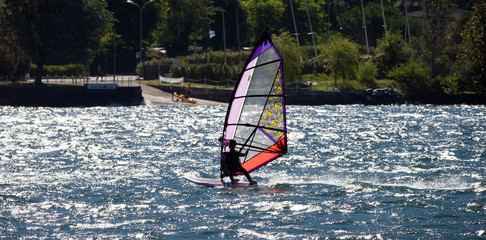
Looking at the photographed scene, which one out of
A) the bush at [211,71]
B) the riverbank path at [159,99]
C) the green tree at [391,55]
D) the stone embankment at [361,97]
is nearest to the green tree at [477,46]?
the stone embankment at [361,97]

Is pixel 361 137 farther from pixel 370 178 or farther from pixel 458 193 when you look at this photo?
pixel 458 193

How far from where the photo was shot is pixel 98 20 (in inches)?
2584

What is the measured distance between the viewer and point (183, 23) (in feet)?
335

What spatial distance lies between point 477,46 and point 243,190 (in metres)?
49.3

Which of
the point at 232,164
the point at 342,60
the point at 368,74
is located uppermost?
the point at 342,60

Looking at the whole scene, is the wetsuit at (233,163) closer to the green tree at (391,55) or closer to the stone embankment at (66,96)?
the stone embankment at (66,96)

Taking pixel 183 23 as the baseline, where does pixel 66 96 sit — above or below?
below

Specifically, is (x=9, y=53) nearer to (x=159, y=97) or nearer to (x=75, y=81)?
(x=75, y=81)

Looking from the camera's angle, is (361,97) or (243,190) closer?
(243,190)

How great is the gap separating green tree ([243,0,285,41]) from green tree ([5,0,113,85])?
145 feet

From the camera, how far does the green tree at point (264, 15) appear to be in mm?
105438

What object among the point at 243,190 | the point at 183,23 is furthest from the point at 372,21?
the point at 243,190

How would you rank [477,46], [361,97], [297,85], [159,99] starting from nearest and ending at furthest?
1. [477,46]
2. [159,99]
3. [361,97]
4. [297,85]

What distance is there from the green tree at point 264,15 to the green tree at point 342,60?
32.8 meters
